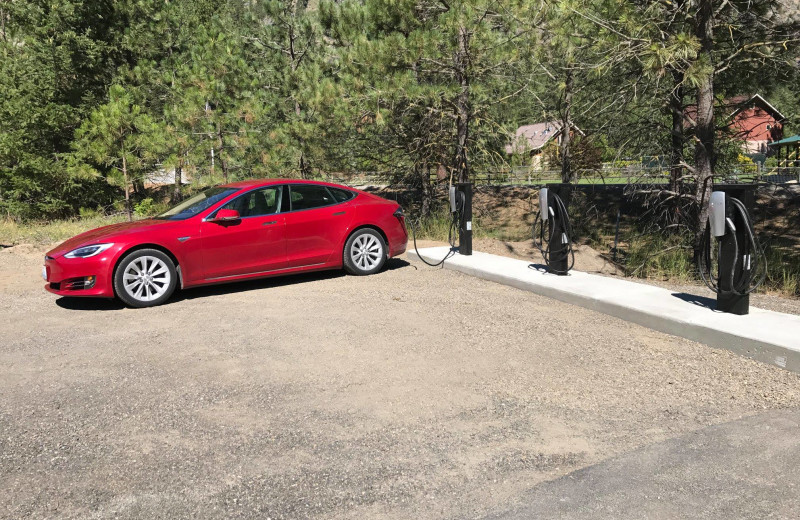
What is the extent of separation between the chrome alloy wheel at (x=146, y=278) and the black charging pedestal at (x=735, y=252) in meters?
6.15

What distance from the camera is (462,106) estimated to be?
15.7m

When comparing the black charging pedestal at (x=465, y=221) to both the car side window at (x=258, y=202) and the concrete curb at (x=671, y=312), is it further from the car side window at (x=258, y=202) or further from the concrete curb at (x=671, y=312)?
the car side window at (x=258, y=202)

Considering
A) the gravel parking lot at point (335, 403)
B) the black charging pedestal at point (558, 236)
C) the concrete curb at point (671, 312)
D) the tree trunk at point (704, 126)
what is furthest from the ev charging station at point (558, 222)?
the tree trunk at point (704, 126)

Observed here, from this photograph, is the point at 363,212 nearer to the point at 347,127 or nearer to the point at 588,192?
the point at 347,127

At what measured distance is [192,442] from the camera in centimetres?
393

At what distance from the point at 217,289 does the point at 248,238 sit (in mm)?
1016

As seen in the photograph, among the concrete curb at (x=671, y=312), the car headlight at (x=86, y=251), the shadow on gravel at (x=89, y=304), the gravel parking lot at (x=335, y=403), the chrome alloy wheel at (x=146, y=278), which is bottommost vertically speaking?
the gravel parking lot at (x=335, y=403)

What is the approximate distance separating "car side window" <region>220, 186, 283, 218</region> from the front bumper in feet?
5.43

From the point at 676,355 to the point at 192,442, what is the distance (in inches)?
158

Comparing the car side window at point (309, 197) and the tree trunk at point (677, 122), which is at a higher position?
the tree trunk at point (677, 122)

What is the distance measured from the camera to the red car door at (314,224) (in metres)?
8.66

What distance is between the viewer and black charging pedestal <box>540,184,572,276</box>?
856 centimetres

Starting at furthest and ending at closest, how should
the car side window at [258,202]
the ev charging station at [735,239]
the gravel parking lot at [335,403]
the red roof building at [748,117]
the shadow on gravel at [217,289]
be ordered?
the red roof building at [748,117], the car side window at [258,202], the shadow on gravel at [217,289], the ev charging station at [735,239], the gravel parking lot at [335,403]

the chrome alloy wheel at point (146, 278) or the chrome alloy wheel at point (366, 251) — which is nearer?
the chrome alloy wheel at point (146, 278)
